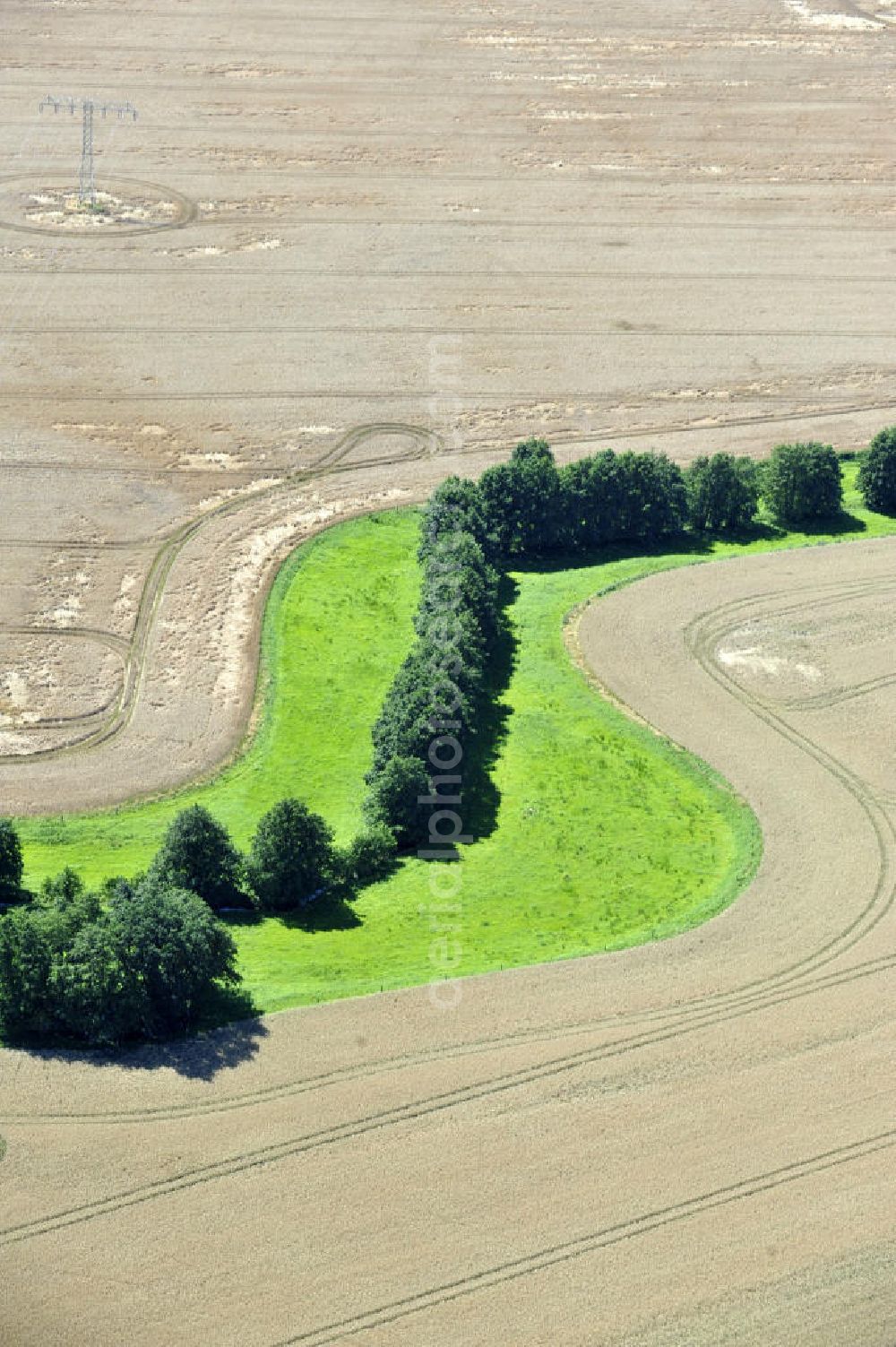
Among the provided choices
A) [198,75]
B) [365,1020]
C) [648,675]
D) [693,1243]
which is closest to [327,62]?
[198,75]

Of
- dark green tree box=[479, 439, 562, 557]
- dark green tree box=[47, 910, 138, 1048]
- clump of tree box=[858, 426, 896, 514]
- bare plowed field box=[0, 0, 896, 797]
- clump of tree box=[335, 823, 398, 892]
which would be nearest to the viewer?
dark green tree box=[47, 910, 138, 1048]

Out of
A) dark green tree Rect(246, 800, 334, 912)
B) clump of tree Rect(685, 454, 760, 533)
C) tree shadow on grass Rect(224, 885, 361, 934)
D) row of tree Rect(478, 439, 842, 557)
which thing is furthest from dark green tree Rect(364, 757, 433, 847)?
clump of tree Rect(685, 454, 760, 533)

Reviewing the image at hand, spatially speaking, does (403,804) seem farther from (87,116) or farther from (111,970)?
(87,116)

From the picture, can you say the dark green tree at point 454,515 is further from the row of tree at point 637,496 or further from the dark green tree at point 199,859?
the dark green tree at point 199,859

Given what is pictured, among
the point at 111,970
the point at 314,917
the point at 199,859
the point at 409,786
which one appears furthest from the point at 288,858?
the point at 111,970

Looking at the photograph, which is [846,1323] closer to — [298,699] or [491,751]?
[491,751]

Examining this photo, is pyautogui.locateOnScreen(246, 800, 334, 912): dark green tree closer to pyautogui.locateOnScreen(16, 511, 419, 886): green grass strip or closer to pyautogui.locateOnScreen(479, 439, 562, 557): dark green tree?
pyautogui.locateOnScreen(16, 511, 419, 886): green grass strip

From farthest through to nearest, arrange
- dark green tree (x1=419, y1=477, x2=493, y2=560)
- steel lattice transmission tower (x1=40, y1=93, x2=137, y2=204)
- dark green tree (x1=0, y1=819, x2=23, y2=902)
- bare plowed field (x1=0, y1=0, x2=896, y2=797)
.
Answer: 1. steel lattice transmission tower (x1=40, y1=93, x2=137, y2=204)
2. dark green tree (x1=419, y1=477, x2=493, y2=560)
3. bare plowed field (x1=0, y1=0, x2=896, y2=797)
4. dark green tree (x1=0, y1=819, x2=23, y2=902)

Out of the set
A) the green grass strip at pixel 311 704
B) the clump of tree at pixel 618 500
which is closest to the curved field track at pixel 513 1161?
the green grass strip at pixel 311 704
